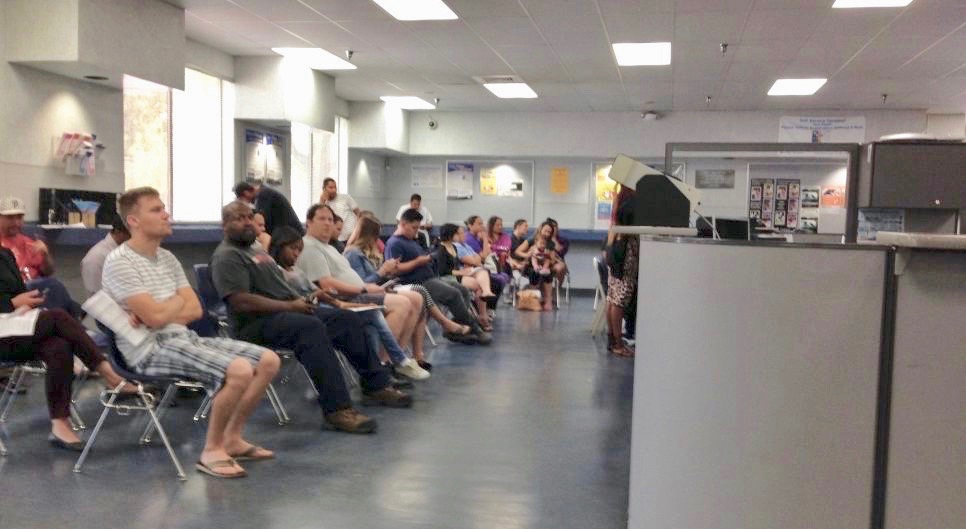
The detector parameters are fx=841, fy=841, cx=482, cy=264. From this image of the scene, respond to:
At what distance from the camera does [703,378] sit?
2232mm

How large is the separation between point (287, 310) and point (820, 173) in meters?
10.2

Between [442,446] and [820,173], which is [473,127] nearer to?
[820,173]

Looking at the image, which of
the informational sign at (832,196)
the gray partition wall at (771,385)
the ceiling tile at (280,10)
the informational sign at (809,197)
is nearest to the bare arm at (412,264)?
the ceiling tile at (280,10)

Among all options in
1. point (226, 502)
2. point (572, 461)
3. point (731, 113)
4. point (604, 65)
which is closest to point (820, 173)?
point (731, 113)

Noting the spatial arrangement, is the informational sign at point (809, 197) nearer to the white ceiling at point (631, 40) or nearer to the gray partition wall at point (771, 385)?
the white ceiling at point (631, 40)

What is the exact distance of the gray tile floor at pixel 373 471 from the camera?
3.13 meters

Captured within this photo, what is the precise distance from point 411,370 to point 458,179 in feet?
28.0

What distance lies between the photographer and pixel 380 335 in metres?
5.54

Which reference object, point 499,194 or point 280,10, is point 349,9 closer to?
point 280,10

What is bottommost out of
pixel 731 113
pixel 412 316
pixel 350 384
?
pixel 350 384

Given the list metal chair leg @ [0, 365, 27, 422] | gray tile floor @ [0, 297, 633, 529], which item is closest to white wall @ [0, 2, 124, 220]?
gray tile floor @ [0, 297, 633, 529]

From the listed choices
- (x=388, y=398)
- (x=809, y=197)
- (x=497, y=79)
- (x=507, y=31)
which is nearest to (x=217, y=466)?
(x=388, y=398)

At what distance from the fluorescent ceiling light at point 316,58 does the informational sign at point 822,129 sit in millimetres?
6352

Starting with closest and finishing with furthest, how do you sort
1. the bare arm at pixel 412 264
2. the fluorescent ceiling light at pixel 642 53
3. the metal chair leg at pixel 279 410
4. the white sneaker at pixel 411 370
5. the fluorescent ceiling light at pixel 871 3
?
the metal chair leg at pixel 279 410 < the white sneaker at pixel 411 370 < the fluorescent ceiling light at pixel 871 3 < the bare arm at pixel 412 264 < the fluorescent ceiling light at pixel 642 53
